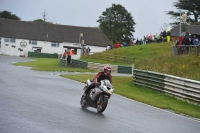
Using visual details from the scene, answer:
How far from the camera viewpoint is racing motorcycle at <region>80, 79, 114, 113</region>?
51.1ft

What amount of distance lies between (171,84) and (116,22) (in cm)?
9472

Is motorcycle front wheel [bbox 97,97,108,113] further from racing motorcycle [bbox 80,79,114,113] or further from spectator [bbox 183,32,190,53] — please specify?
spectator [bbox 183,32,190,53]

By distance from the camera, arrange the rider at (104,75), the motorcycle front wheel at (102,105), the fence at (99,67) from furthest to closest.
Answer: the fence at (99,67)
the rider at (104,75)
the motorcycle front wheel at (102,105)

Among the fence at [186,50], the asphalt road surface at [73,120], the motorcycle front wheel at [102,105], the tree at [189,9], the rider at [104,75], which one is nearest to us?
the asphalt road surface at [73,120]

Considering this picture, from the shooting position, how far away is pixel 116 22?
4688 inches

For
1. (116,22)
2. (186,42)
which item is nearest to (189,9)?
(116,22)

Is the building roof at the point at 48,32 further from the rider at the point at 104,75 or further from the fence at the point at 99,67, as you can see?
the rider at the point at 104,75

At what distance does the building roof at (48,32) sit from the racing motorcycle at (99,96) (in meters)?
83.8

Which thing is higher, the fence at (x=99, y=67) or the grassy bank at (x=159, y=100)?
the fence at (x=99, y=67)

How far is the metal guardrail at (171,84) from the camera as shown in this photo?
22234mm

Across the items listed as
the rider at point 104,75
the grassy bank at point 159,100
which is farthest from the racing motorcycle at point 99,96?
the grassy bank at point 159,100

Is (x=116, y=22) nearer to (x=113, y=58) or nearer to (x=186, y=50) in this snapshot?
(x=113, y=58)

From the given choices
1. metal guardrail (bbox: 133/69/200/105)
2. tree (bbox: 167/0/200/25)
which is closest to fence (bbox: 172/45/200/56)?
metal guardrail (bbox: 133/69/200/105)

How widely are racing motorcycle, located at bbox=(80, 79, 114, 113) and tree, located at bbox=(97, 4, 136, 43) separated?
329 ft
